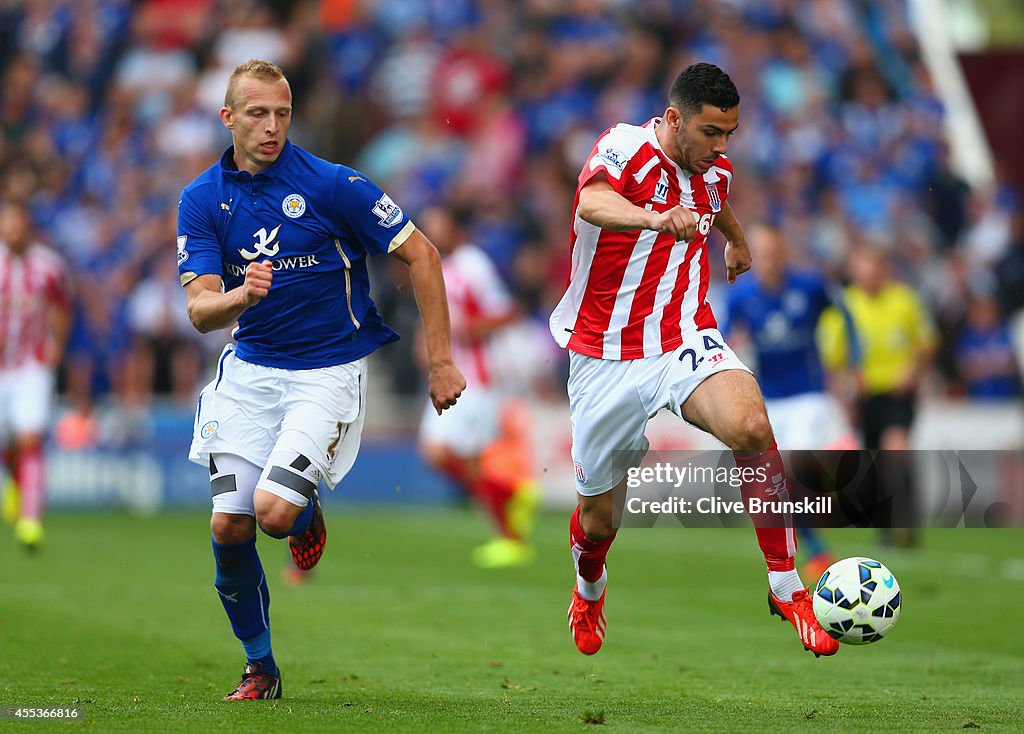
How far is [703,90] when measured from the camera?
680cm

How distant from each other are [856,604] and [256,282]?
9.10ft

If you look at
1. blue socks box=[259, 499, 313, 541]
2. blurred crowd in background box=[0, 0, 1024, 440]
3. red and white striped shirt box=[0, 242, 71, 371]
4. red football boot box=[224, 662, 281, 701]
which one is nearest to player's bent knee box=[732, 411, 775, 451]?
blue socks box=[259, 499, 313, 541]

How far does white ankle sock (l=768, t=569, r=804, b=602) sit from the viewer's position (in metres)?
6.95

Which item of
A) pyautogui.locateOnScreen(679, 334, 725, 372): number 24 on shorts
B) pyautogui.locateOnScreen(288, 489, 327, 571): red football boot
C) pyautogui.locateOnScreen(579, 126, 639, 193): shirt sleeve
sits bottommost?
pyautogui.locateOnScreen(288, 489, 327, 571): red football boot

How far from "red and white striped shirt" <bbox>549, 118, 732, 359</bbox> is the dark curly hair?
1.10 feet

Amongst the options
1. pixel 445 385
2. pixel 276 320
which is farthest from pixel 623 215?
pixel 276 320

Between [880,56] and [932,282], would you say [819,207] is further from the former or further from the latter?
[880,56]

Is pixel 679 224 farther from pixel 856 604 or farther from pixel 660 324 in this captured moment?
pixel 856 604

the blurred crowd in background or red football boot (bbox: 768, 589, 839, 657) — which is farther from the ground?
the blurred crowd in background

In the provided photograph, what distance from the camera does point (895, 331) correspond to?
15227mm

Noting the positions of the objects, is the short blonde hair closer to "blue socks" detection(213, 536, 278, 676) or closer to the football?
"blue socks" detection(213, 536, 278, 676)

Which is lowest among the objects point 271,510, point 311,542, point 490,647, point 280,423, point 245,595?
point 490,647

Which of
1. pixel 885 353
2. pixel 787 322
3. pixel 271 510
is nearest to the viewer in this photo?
pixel 271 510

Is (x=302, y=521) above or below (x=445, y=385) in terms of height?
below
